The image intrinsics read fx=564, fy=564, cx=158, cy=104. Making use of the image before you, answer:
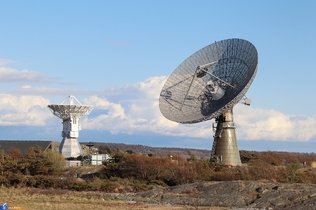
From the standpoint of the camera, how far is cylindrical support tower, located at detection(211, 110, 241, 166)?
7362cm

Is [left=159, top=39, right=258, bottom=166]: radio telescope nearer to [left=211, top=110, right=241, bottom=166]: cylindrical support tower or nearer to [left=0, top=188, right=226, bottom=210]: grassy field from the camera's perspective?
[left=211, top=110, right=241, bottom=166]: cylindrical support tower

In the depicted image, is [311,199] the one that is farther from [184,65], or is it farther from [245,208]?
[184,65]

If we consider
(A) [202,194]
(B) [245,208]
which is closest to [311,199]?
(B) [245,208]

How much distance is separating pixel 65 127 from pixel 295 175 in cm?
4935

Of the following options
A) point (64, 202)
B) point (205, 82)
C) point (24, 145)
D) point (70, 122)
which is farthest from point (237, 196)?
point (24, 145)

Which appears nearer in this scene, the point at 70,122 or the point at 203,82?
the point at 203,82

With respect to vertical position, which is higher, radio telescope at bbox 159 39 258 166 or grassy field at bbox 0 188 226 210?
radio telescope at bbox 159 39 258 166

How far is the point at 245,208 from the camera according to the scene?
144ft

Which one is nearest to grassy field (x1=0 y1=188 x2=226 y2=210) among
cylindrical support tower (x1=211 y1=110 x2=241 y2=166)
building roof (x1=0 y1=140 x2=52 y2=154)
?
cylindrical support tower (x1=211 y1=110 x2=241 y2=166)

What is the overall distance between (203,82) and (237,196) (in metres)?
25.7

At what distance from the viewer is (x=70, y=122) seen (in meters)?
101

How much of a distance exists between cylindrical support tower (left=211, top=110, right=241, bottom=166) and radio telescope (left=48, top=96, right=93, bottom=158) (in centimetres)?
3406

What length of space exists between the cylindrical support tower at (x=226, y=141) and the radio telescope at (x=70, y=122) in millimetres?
34063

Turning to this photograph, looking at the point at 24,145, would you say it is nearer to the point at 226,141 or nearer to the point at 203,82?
the point at 226,141
